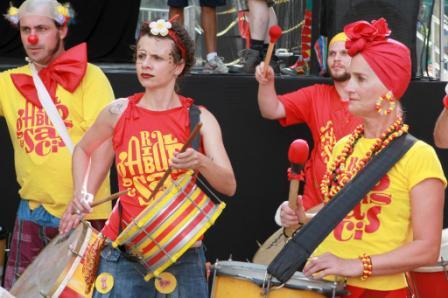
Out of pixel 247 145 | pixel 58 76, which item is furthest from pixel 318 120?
pixel 58 76

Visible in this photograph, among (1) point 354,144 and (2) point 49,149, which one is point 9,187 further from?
(1) point 354,144

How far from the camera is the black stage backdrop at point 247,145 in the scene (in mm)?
6398

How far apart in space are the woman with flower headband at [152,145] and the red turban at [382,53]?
2.37ft

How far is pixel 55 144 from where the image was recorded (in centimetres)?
529

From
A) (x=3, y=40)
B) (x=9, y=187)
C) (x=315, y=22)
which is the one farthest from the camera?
(x=3, y=40)

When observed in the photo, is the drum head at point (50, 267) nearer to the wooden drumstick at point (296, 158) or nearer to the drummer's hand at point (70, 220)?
the drummer's hand at point (70, 220)

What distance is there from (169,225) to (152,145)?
0.41 m

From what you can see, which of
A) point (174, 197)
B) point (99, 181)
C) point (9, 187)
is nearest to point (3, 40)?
point (9, 187)

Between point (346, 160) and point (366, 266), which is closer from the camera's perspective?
point (366, 266)

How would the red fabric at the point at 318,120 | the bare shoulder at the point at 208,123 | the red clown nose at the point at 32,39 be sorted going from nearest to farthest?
the bare shoulder at the point at 208,123 → the red clown nose at the point at 32,39 → the red fabric at the point at 318,120

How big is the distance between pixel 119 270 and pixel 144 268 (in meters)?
0.11

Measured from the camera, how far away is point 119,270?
4316 mm

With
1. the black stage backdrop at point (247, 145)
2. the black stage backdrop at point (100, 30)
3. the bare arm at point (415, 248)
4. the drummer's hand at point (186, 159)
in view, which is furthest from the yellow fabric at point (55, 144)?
the black stage backdrop at point (100, 30)

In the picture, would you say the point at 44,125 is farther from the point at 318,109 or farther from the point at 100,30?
A: the point at 100,30
